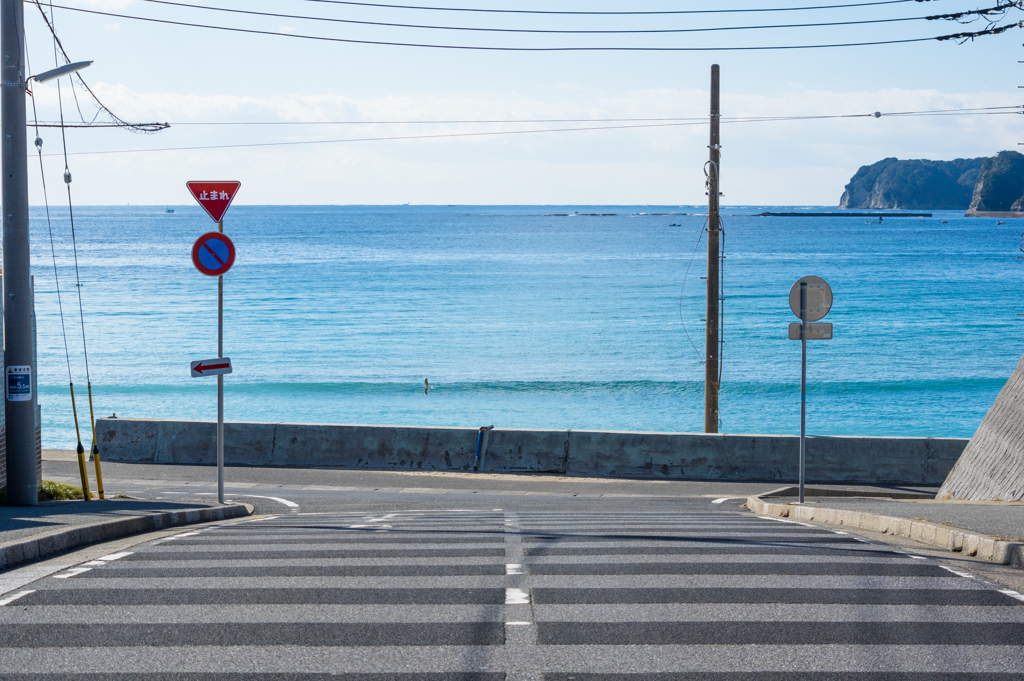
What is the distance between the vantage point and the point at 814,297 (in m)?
12.2

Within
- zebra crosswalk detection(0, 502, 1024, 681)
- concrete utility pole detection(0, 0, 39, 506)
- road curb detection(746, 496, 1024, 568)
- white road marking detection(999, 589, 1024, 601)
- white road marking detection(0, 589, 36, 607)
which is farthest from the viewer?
concrete utility pole detection(0, 0, 39, 506)

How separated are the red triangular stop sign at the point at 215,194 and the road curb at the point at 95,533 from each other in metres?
3.50

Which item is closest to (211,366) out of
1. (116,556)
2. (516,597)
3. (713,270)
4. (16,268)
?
(16,268)

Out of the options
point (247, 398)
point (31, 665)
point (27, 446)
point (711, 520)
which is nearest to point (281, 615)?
point (31, 665)

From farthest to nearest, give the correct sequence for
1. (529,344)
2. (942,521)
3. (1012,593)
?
(529,344) < (942,521) < (1012,593)

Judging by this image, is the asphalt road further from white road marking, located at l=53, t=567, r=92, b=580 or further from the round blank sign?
the round blank sign

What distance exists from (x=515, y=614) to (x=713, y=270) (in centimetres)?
1501

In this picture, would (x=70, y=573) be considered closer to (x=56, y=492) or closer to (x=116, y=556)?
(x=116, y=556)

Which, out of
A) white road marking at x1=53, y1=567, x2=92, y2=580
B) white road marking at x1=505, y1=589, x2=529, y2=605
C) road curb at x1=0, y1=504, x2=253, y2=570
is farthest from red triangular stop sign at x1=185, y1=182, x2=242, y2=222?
white road marking at x1=505, y1=589, x2=529, y2=605

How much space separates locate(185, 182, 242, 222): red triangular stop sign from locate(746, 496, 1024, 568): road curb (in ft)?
26.2

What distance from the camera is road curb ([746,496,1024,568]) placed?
7086 millimetres

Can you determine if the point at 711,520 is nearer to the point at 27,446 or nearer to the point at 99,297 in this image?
the point at 27,446

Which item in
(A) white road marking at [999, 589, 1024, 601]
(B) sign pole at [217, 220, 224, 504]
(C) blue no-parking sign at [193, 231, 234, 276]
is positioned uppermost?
(C) blue no-parking sign at [193, 231, 234, 276]

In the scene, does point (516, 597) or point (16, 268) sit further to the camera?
point (16, 268)
